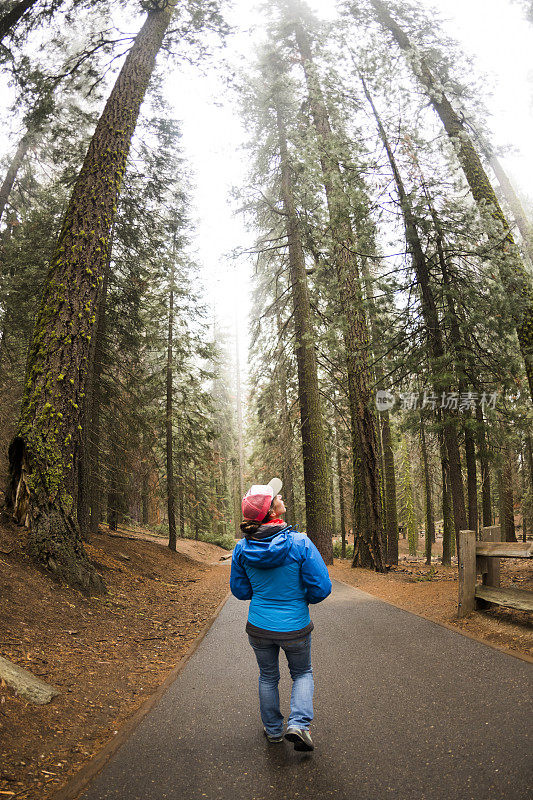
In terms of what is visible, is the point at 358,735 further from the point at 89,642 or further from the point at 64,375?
the point at 64,375

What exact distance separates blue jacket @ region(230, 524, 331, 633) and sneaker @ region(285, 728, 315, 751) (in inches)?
23.0

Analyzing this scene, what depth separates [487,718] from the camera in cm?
330

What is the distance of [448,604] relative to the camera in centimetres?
699

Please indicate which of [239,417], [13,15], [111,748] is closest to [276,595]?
[111,748]

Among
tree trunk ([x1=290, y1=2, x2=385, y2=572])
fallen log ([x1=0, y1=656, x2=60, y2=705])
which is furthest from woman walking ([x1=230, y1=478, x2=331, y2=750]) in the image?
tree trunk ([x1=290, y1=2, x2=385, y2=572])

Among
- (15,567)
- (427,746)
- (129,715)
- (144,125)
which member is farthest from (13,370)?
(427,746)

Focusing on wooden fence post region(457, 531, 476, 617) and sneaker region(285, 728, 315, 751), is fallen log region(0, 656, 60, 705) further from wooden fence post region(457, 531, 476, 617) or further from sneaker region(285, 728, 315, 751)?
wooden fence post region(457, 531, 476, 617)

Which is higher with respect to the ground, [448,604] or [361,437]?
[361,437]

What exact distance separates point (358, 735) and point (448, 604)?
444 cm

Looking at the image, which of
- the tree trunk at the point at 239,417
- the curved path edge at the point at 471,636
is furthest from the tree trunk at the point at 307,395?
the tree trunk at the point at 239,417

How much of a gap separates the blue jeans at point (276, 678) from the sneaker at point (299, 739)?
0.40 feet

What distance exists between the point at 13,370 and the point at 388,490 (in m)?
14.1

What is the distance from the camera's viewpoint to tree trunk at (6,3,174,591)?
257 inches

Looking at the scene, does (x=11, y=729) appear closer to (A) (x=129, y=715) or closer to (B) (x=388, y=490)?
(A) (x=129, y=715)
